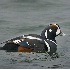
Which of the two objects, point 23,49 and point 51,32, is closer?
point 23,49

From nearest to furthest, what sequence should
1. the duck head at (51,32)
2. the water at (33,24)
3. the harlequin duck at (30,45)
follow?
the water at (33,24) → the harlequin duck at (30,45) → the duck head at (51,32)

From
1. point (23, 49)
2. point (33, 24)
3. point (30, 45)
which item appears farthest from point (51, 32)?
point (33, 24)

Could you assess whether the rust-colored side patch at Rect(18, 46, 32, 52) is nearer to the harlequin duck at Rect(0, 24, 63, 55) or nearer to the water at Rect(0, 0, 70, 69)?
the harlequin duck at Rect(0, 24, 63, 55)

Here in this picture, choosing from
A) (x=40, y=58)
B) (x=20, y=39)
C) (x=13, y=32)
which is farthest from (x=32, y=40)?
(x=13, y=32)

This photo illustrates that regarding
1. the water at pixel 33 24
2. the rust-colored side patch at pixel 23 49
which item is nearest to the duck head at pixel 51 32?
the water at pixel 33 24

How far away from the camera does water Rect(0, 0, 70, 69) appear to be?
26.7 ft

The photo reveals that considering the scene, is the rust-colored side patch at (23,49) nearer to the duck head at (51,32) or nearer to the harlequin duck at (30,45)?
the harlequin duck at (30,45)

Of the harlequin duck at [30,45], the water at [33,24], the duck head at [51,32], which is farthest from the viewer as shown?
the duck head at [51,32]

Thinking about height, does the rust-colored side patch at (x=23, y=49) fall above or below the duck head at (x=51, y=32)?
below

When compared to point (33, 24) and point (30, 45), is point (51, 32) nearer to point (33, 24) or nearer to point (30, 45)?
point (30, 45)

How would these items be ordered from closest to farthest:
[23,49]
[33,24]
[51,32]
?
[23,49]
[51,32]
[33,24]

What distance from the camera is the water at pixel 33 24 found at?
8148mm

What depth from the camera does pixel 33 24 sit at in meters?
11.5

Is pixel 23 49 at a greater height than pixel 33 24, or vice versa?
pixel 33 24
